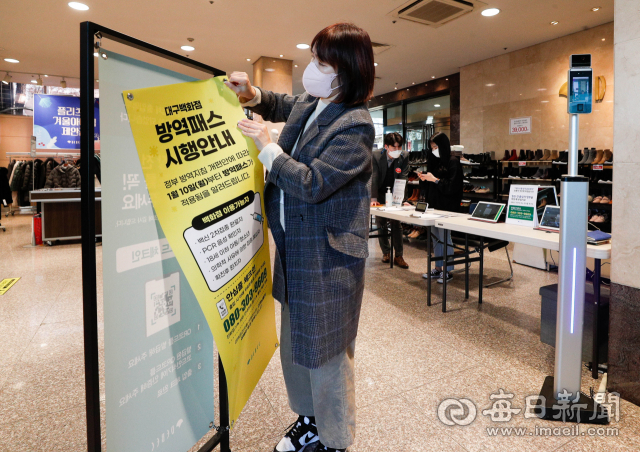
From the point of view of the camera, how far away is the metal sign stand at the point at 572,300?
170 cm

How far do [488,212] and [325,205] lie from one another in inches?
93.0

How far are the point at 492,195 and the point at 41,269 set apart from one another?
7.08 meters

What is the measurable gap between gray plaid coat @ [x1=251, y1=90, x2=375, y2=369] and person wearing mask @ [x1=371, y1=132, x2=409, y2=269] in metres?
3.37

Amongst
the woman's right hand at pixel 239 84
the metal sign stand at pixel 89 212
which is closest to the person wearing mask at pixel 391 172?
the woman's right hand at pixel 239 84

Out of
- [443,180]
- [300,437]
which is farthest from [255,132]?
[443,180]

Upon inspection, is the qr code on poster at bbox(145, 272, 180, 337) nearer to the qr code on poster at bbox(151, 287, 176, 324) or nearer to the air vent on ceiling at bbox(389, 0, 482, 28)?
the qr code on poster at bbox(151, 287, 176, 324)

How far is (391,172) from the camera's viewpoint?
4.73m

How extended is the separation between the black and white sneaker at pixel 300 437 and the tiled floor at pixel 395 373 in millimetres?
133

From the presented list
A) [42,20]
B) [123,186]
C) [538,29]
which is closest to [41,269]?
[42,20]

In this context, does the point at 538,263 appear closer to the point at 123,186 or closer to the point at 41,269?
the point at 123,186

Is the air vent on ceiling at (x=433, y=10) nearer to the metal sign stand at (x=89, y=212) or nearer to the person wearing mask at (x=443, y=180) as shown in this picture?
the person wearing mask at (x=443, y=180)

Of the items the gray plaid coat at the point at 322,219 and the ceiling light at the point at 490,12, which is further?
the ceiling light at the point at 490,12

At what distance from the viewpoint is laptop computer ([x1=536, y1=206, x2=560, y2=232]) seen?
8.62 feet
